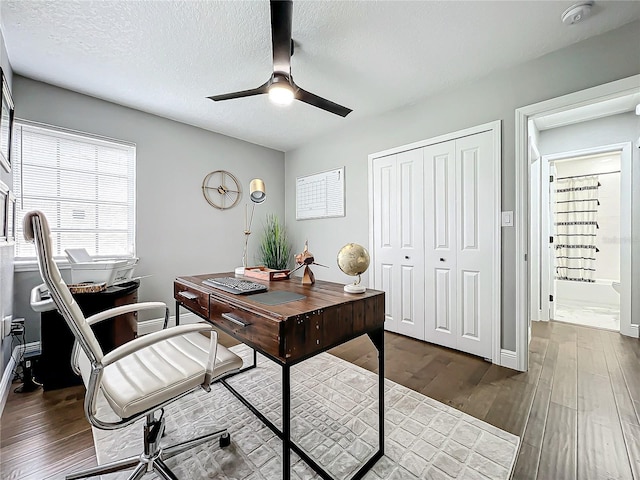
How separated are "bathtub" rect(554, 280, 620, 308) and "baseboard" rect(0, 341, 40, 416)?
20.1 feet

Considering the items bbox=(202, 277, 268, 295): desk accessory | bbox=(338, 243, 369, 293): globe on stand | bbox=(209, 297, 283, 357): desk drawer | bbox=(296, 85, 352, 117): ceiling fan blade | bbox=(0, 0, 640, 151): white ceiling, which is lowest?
bbox=(209, 297, 283, 357): desk drawer

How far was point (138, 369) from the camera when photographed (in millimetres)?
1218

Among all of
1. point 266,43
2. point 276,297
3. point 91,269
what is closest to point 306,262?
point 276,297

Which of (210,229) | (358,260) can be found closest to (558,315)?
(358,260)

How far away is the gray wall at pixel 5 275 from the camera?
185 cm

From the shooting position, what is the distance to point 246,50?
6.91 feet

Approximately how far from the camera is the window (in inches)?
98.5

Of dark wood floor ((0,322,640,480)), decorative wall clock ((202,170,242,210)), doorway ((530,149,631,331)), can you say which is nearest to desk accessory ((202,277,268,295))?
dark wood floor ((0,322,640,480))

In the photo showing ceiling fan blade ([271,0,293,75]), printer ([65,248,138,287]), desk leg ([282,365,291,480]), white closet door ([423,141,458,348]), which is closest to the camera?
desk leg ([282,365,291,480])

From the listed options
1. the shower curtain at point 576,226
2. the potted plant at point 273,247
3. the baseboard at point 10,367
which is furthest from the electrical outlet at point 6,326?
the shower curtain at point 576,226

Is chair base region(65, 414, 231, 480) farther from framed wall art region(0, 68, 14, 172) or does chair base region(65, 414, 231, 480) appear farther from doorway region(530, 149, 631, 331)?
doorway region(530, 149, 631, 331)

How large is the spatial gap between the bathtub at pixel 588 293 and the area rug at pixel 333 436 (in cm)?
382

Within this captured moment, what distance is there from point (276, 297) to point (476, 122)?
2457 mm

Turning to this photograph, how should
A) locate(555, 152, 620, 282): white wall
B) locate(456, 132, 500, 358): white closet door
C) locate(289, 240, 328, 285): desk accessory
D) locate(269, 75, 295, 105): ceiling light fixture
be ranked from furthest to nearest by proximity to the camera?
locate(555, 152, 620, 282): white wall < locate(456, 132, 500, 358): white closet door < locate(269, 75, 295, 105): ceiling light fixture < locate(289, 240, 328, 285): desk accessory
